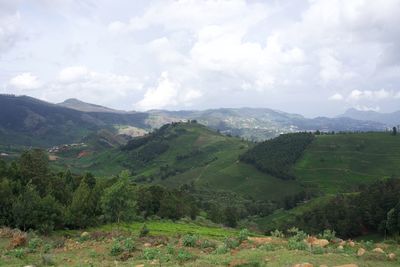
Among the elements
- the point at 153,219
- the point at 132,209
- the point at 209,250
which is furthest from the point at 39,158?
the point at 209,250

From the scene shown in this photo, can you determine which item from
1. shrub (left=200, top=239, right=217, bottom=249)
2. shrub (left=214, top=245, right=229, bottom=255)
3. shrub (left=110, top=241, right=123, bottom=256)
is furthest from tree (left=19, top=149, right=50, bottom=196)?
shrub (left=214, top=245, right=229, bottom=255)

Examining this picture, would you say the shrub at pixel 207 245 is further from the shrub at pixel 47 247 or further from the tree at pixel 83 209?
the tree at pixel 83 209

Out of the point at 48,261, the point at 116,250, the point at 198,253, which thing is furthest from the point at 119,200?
the point at 198,253

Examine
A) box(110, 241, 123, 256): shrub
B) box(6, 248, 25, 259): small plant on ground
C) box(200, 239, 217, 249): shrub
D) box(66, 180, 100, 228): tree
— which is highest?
A: box(200, 239, 217, 249): shrub

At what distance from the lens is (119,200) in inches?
2566

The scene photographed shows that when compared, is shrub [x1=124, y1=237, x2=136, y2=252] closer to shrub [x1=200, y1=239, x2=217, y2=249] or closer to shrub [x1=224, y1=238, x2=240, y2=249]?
shrub [x1=200, y1=239, x2=217, y2=249]

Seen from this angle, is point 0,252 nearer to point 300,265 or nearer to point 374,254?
point 300,265

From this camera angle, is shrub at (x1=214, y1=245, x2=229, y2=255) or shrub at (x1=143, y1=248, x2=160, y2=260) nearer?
shrub at (x1=143, y1=248, x2=160, y2=260)

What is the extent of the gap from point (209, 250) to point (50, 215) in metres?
36.4

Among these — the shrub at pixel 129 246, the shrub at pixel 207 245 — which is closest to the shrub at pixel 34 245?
the shrub at pixel 129 246

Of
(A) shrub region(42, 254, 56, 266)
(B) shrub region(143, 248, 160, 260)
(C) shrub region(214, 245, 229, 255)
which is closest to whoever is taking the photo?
(B) shrub region(143, 248, 160, 260)

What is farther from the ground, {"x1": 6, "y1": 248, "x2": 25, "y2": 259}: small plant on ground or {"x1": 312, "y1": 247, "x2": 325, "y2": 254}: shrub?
{"x1": 312, "y1": 247, "x2": 325, "y2": 254}: shrub

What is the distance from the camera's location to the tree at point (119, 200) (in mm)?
64500

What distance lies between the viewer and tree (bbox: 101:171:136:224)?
212ft
